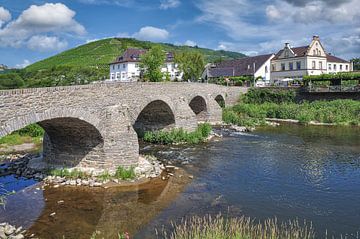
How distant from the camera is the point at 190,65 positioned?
64.8m

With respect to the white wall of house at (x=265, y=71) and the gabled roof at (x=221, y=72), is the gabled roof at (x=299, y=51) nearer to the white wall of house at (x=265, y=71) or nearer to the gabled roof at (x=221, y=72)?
the white wall of house at (x=265, y=71)

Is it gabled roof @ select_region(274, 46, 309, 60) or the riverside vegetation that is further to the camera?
gabled roof @ select_region(274, 46, 309, 60)

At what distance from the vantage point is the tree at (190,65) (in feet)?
213

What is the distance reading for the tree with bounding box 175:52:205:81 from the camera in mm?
64875

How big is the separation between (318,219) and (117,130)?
10.5 meters

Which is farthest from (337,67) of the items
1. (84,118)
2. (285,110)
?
(84,118)

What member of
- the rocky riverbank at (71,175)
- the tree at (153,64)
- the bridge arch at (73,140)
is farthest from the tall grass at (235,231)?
the tree at (153,64)

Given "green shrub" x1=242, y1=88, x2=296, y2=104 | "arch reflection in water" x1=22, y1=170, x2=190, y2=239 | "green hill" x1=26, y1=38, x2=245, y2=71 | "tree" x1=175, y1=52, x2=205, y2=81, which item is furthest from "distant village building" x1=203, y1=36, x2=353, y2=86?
"green hill" x1=26, y1=38, x2=245, y2=71

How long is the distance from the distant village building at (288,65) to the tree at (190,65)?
2375 millimetres

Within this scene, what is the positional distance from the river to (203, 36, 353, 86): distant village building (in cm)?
3627

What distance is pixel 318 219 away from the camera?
41.7ft

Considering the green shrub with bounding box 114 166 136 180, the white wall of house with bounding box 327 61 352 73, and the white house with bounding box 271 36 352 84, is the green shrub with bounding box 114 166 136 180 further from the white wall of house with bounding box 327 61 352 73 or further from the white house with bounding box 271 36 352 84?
the white wall of house with bounding box 327 61 352 73

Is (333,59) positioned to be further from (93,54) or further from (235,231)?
(93,54)

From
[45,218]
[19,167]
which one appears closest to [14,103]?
[45,218]
